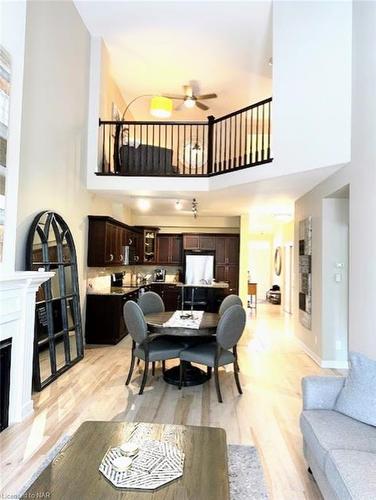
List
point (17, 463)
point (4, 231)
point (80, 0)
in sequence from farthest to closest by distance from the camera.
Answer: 1. point (80, 0)
2. point (4, 231)
3. point (17, 463)

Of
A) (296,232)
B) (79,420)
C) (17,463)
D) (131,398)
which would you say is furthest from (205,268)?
(17,463)

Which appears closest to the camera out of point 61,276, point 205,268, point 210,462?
point 210,462

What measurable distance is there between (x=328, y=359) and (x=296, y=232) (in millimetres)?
2575

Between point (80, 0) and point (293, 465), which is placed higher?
point (80, 0)

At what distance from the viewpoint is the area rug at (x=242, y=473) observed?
2.14 metres

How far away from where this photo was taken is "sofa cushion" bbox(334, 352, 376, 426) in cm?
218

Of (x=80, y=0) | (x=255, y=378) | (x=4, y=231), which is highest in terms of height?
(x=80, y=0)

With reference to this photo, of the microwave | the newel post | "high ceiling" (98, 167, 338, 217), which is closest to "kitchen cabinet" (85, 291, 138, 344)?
the microwave

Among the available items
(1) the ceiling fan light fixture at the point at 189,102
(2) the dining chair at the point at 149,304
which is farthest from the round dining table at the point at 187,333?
(1) the ceiling fan light fixture at the point at 189,102

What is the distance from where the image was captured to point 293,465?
2.49 meters

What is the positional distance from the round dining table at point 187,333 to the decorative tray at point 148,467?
1.90 metres

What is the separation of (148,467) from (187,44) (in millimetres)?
6686

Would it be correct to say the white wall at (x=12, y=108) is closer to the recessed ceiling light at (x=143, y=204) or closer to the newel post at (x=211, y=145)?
the newel post at (x=211, y=145)

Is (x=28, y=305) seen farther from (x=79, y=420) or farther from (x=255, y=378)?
(x=255, y=378)
